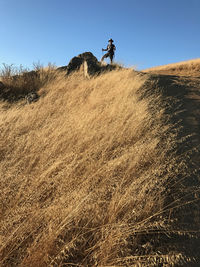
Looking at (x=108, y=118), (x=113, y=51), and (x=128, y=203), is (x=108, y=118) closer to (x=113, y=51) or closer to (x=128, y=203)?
(x=128, y=203)

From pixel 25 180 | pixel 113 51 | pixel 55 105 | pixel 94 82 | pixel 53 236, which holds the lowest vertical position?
pixel 53 236

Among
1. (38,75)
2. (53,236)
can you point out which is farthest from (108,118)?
(38,75)

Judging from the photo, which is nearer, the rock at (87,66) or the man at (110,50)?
the rock at (87,66)

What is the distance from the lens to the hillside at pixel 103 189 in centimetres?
164

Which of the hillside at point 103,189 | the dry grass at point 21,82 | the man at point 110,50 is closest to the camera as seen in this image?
the hillside at point 103,189

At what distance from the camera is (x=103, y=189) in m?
2.14

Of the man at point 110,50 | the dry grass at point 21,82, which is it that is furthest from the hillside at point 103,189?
the man at point 110,50

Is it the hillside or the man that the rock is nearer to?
the man

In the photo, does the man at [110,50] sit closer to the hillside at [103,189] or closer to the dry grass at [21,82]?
the dry grass at [21,82]

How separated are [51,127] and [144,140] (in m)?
2.12

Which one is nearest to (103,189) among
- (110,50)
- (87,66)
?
(87,66)

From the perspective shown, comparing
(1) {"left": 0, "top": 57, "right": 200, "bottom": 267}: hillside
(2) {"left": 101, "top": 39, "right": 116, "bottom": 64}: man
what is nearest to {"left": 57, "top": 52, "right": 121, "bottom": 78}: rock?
(2) {"left": 101, "top": 39, "right": 116, "bottom": 64}: man

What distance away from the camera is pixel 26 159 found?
2.99 metres

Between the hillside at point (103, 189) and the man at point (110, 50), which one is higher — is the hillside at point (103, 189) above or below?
below
